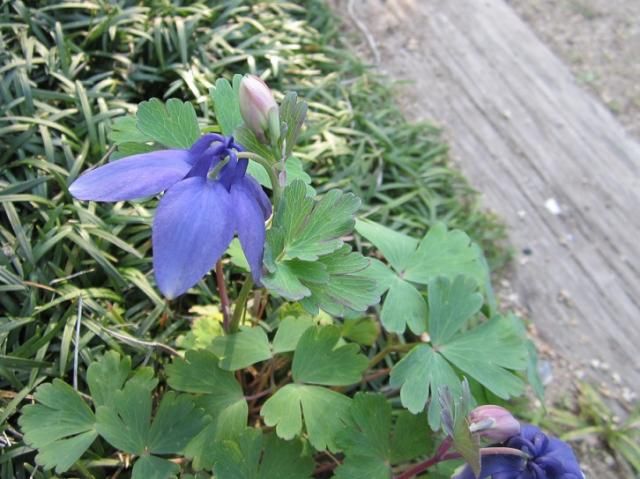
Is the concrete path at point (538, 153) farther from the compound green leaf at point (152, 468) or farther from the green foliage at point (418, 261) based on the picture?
the compound green leaf at point (152, 468)

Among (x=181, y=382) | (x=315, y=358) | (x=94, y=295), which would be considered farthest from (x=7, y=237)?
(x=315, y=358)

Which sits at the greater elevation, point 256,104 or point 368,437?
point 256,104

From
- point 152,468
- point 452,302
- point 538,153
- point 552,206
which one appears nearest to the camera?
point 152,468

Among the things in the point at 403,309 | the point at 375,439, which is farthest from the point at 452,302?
the point at 375,439

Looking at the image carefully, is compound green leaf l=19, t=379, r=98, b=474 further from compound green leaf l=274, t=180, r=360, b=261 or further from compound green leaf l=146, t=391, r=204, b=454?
compound green leaf l=274, t=180, r=360, b=261

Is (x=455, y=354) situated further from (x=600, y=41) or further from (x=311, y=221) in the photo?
(x=600, y=41)

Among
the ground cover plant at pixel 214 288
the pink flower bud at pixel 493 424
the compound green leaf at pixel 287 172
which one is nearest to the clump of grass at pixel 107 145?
the ground cover plant at pixel 214 288
